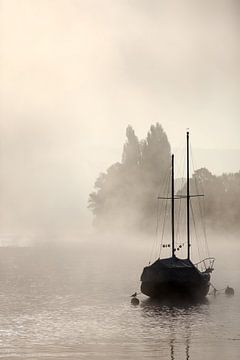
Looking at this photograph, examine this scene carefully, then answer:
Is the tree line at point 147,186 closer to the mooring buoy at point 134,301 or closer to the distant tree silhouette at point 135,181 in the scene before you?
the distant tree silhouette at point 135,181

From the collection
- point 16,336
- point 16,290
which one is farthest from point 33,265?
point 16,336

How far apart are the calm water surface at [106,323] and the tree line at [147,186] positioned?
180 ft

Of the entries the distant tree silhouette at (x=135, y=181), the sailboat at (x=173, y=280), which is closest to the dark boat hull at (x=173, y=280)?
the sailboat at (x=173, y=280)

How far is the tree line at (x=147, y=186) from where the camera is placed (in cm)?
12644

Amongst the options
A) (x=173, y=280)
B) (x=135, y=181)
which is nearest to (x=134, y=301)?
(x=173, y=280)

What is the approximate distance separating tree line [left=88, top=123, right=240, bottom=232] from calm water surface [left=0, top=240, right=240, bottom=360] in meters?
55.0

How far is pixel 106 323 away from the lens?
135 feet

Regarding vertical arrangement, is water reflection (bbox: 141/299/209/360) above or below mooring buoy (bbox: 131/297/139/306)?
below

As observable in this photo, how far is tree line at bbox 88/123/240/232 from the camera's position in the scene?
126438 millimetres

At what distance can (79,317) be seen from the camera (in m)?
44.0

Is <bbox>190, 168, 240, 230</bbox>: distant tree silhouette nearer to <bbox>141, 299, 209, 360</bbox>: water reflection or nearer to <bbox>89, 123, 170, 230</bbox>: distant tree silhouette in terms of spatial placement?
<bbox>89, 123, 170, 230</bbox>: distant tree silhouette

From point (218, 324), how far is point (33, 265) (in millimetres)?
61316

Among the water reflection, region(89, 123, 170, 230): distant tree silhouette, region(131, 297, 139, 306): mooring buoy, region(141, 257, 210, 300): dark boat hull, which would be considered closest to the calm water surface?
the water reflection

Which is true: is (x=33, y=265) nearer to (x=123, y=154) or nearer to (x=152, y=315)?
(x=123, y=154)
